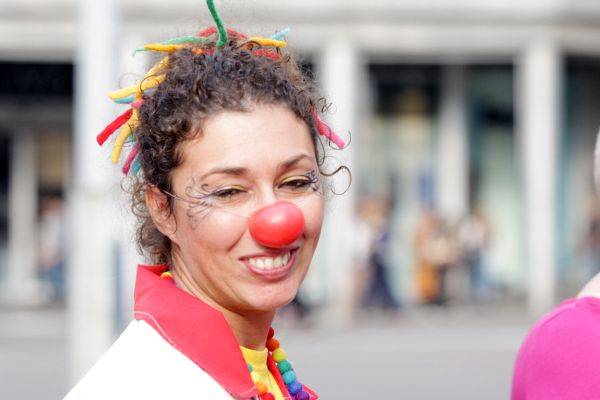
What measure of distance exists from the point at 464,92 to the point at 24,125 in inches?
285

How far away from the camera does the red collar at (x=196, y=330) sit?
1.98 m

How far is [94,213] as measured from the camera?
6.86 meters

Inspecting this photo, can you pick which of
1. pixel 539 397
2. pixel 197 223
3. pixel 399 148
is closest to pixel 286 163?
pixel 197 223

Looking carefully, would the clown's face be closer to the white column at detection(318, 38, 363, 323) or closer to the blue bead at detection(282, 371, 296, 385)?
the blue bead at detection(282, 371, 296, 385)

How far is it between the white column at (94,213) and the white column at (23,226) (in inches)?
494

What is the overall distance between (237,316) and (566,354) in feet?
2.20

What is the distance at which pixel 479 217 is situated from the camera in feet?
57.7

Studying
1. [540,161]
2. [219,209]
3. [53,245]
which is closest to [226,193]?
[219,209]

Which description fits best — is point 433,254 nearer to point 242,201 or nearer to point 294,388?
point 294,388

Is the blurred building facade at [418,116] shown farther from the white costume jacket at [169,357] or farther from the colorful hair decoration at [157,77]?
the white costume jacket at [169,357]

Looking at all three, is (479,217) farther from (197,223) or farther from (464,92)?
(197,223)

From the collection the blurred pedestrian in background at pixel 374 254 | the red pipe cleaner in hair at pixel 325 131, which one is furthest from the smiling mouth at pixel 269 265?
the blurred pedestrian in background at pixel 374 254

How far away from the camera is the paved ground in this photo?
9984 mm

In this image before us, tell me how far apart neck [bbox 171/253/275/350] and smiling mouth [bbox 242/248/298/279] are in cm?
11
